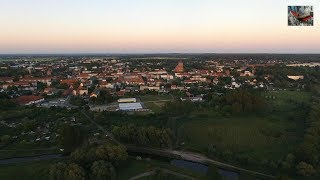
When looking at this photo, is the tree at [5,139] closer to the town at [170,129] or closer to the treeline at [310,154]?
the town at [170,129]

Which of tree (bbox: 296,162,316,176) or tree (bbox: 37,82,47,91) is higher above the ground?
tree (bbox: 37,82,47,91)

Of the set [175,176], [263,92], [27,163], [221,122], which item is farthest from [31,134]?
[263,92]

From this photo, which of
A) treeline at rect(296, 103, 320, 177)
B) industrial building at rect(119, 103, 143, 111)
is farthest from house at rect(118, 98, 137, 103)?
treeline at rect(296, 103, 320, 177)

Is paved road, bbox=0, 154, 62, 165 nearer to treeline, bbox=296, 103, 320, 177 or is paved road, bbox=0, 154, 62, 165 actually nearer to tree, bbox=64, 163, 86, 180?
tree, bbox=64, 163, 86, 180

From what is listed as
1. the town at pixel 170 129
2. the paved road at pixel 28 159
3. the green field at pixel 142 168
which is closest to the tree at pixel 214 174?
the town at pixel 170 129

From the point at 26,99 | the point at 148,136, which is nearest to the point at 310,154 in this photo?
the point at 148,136
